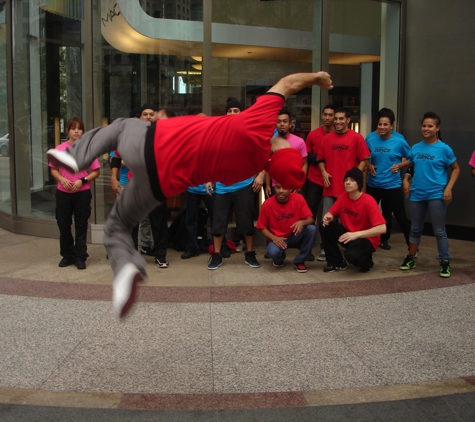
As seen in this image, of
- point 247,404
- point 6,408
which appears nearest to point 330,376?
point 247,404

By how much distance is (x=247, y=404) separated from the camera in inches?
160

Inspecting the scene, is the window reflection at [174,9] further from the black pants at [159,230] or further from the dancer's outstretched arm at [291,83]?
the dancer's outstretched arm at [291,83]

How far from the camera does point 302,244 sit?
7.38m

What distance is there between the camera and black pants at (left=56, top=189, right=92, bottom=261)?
298 inches

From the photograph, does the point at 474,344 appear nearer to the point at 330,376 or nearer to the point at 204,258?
the point at 330,376

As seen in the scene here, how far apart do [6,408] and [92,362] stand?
2.63ft

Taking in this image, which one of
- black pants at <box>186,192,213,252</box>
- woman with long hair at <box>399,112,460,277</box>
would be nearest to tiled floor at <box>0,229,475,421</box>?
woman with long hair at <box>399,112,460,277</box>

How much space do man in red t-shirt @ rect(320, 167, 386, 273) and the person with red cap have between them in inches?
122

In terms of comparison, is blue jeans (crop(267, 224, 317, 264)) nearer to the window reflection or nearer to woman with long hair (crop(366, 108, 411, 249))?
woman with long hair (crop(366, 108, 411, 249))

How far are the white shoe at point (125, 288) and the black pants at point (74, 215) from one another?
3.85 metres

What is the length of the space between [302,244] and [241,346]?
2.60m

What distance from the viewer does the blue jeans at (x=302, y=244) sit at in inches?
288

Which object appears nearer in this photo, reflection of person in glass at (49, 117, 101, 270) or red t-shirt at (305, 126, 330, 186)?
reflection of person in glass at (49, 117, 101, 270)

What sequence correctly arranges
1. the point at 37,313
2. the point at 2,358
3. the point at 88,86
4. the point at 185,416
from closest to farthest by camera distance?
the point at 185,416, the point at 2,358, the point at 37,313, the point at 88,86
